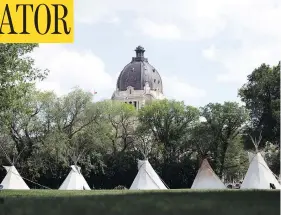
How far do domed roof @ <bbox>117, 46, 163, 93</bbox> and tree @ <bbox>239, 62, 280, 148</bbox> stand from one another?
3111 inches

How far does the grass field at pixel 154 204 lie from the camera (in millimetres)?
16062

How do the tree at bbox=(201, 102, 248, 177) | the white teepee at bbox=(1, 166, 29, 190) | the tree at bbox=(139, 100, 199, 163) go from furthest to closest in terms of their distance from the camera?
1. the tree at bbox=(139, 100, 199, 163)
2. the tree at bbox=(201, 102, 248, 177)
3. the white teepee at bbox=(1, 166, 29, 190)

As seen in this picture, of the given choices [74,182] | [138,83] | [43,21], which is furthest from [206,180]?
[138,83]

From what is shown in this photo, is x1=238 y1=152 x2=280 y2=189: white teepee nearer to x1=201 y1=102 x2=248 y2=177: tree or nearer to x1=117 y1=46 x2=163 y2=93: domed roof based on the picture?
x1=201 y1=102 x2=248 y2=177: tree

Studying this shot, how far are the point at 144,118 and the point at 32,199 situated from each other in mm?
48410

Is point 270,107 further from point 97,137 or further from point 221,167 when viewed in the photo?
point 97,137

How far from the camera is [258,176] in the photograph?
44.9 m

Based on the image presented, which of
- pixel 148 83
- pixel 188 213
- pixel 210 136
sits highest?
pixel 148 83

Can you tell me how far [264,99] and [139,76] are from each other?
3263 inches

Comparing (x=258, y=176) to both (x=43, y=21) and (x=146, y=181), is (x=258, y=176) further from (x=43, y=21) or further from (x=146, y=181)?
(x=43, y=21)

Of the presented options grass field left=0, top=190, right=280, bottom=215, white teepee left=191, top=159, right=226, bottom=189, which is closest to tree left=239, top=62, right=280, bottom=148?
white teepee left=191, top=159, right=226, bottom=189

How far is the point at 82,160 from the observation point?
196 ft

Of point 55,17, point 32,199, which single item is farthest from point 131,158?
point 55,17

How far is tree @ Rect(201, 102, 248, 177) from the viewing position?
59.0m
